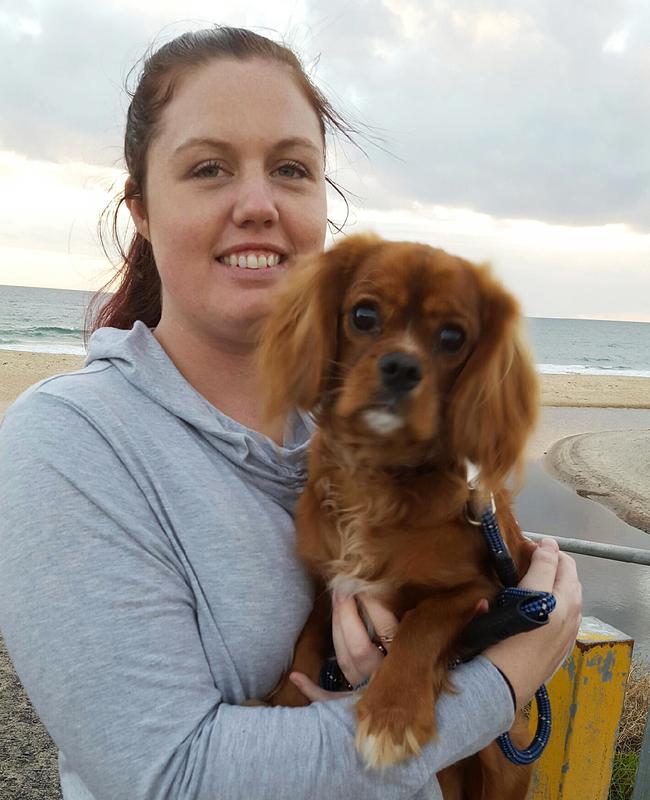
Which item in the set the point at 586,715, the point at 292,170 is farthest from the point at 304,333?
the point at 586,715

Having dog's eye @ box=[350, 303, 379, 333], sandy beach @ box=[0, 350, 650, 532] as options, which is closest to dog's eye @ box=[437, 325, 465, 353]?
dog's eye @ box=[350, 303, 379, 333]

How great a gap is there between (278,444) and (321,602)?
0.39 metres

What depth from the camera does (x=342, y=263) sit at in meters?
1.63

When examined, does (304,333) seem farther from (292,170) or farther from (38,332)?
(38,332)

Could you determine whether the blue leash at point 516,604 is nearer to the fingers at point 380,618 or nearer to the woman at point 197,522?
the woman at point 197,522

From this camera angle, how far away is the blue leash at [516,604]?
1384mm

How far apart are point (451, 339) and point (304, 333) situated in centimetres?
31

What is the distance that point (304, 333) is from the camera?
154cm

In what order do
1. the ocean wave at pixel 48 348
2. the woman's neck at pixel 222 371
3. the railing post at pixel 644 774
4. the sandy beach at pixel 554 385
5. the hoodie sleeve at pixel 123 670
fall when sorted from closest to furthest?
the hoodie sleeve at pixel 123 670
the woman's neck at pixel 222 371
the railing post at pixel 644 774
the sandy beach at pixel 554 385
the ocean wave at pixel 48 348

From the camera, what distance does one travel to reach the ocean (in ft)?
92.8

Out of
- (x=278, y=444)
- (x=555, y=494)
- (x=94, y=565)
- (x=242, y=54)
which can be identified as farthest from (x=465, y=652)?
(x=555, y=494)

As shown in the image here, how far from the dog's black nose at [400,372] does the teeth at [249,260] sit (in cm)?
43

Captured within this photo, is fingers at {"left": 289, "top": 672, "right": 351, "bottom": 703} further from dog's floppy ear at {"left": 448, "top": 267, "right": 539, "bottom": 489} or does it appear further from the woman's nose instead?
the woman's nose

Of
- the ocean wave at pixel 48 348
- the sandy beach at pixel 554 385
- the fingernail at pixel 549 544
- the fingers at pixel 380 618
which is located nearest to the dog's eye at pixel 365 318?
the fingers at pixel 380 618
